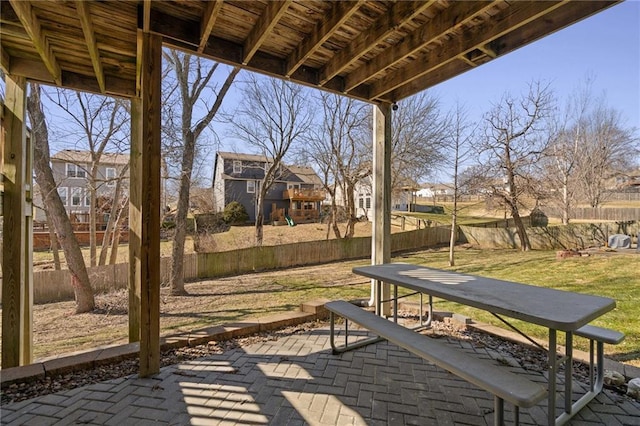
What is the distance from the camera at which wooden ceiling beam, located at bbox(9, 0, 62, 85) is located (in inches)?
77.8

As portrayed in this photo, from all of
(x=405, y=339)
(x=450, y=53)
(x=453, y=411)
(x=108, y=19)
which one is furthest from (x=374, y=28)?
(x=453, y=411)

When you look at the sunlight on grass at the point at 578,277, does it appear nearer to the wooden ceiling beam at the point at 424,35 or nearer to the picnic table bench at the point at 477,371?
the picnic table bench at the point at 477,371

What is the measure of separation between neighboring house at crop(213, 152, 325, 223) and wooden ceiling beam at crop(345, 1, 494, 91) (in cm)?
1786

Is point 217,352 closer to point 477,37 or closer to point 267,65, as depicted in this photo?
point 267,65

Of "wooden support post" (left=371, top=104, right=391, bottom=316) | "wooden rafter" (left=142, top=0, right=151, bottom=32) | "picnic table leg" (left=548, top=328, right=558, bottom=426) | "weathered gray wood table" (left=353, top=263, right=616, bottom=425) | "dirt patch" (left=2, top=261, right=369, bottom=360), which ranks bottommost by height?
"dirt patch" (left=2, top=261, right=369, bottom=360)

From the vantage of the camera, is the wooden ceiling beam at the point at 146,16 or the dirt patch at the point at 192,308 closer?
the wooden ceiling beam at the point at 146,16

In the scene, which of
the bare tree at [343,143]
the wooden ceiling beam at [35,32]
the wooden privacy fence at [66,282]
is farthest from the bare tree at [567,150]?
the wooden privacy fence at [66,282]

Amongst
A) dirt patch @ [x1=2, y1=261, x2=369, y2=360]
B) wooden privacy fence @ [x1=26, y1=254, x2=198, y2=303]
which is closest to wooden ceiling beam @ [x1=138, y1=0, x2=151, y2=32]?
dirt patch @ [x1=2, y1=261, x2=369, y2=360]

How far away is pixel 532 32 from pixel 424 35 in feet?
2.66

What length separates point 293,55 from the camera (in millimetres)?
2998

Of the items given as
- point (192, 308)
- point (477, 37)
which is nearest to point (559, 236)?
point (477, 37)

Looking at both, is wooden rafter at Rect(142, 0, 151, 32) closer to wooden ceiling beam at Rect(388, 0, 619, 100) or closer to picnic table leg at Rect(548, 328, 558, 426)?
wooden ceiling beam at Rect(388, 0, 619, 100)

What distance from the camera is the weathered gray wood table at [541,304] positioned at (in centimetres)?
178

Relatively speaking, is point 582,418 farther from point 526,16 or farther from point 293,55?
point 293,55
